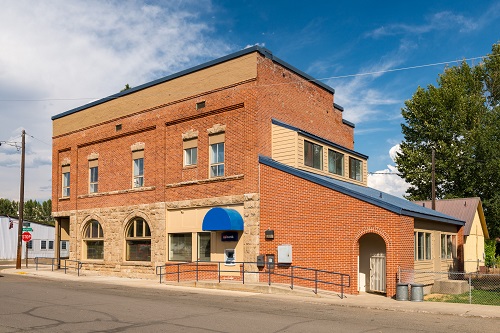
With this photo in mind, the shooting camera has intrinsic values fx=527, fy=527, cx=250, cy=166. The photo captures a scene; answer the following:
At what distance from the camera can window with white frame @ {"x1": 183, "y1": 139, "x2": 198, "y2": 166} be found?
28473 mm

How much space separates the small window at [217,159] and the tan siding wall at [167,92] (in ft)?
9.89

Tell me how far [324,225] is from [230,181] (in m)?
5.72

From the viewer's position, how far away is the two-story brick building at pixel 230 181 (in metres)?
22.5

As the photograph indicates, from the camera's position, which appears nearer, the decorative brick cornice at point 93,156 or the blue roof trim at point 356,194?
the blue roof trim at point 356,194

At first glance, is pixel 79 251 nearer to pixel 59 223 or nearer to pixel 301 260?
pixel 59 223

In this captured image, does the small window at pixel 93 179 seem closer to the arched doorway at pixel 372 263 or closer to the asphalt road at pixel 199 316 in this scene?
the asphalt road at pixel 199 316

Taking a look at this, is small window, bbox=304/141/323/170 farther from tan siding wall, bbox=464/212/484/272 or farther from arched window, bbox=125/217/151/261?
tan siding wall, bbox=464/212/484/272

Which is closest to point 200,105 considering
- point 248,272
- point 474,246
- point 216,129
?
point 216,129

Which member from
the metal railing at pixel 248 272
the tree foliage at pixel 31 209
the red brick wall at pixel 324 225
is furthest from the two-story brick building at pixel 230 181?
the tree foliage at pixel 31 209

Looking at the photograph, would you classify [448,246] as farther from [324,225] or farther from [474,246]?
[474,246]

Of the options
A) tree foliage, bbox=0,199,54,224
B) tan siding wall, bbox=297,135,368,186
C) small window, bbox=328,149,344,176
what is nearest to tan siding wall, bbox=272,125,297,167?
tan siding wall, bbox=297,135,368,186

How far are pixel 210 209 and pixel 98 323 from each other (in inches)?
525

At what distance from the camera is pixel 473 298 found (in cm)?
2083

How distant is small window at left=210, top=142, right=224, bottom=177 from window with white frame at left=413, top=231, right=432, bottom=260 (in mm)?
10002
